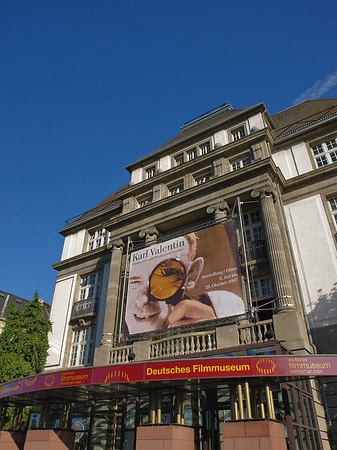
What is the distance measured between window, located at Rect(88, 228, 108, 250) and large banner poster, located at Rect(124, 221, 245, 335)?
28.1 feet

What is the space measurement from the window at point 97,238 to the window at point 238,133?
1224 centimetres

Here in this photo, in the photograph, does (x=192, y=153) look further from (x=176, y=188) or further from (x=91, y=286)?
(x=91, y=286)

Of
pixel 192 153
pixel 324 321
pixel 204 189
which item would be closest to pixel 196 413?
pixel 324 321

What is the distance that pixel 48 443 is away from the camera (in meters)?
12.6

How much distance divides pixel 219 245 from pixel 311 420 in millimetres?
8282

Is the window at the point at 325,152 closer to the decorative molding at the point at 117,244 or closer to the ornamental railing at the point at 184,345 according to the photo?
the ornamental railing at the point at 184,345

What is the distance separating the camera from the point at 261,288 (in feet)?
60.0

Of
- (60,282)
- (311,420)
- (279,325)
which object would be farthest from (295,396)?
(60,282)

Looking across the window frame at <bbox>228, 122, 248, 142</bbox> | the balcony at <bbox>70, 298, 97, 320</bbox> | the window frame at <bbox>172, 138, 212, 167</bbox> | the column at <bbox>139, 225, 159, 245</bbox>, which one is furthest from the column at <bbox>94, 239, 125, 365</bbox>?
the window frame at <bbox>228, 122, 248, 142</bbox>

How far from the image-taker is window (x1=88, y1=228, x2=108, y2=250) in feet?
95.2

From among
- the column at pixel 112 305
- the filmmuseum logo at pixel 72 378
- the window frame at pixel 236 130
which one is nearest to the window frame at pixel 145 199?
the column at pixel 112 305

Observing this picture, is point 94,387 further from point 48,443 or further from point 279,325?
point 279,325

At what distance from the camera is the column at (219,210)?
19844 mm

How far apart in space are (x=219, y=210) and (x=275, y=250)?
4194mm
